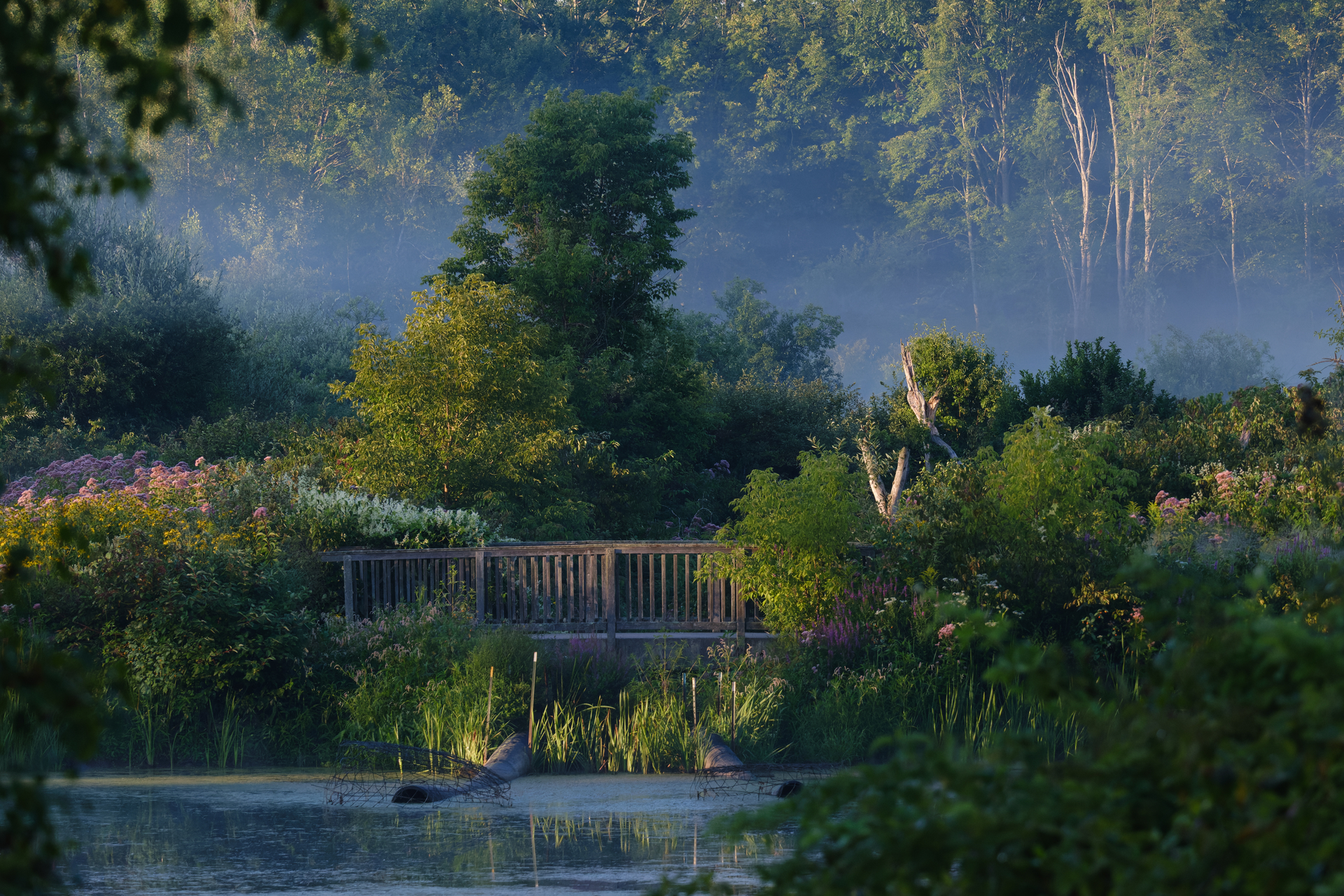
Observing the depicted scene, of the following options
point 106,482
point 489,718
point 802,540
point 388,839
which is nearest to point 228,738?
point 489,718

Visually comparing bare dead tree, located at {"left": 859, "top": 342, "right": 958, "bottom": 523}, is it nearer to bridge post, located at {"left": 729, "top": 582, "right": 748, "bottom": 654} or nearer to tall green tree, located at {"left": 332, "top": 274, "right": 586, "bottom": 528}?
bridge post, located at {"left": 729, "top": 582, "right": 748, "bottom": 654}

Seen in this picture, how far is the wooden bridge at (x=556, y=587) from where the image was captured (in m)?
13.0

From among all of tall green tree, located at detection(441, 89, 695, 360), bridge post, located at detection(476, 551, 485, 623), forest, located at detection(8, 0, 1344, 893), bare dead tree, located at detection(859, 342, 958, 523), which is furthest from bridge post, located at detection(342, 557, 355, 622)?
tall green tree, located at detection(441, 89, 695, 360)

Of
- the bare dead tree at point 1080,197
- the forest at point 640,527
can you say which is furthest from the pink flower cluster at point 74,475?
the bare dead tree at point 1080,197

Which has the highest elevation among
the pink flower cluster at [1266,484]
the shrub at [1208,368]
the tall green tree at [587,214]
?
the shrub at [1208,368]

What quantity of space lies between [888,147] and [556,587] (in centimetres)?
6674

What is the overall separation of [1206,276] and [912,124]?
742 inches

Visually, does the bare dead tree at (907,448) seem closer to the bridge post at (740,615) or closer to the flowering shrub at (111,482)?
the bridge post at (740,615)

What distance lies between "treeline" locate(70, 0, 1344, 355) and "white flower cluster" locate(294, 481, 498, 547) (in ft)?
156

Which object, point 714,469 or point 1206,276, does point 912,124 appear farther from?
point 714,469

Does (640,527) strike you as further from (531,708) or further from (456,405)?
(531,708)

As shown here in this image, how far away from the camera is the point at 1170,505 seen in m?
15.5

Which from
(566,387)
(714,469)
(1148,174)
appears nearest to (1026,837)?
(566,387)

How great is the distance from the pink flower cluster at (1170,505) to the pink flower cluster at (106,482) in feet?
35.0
